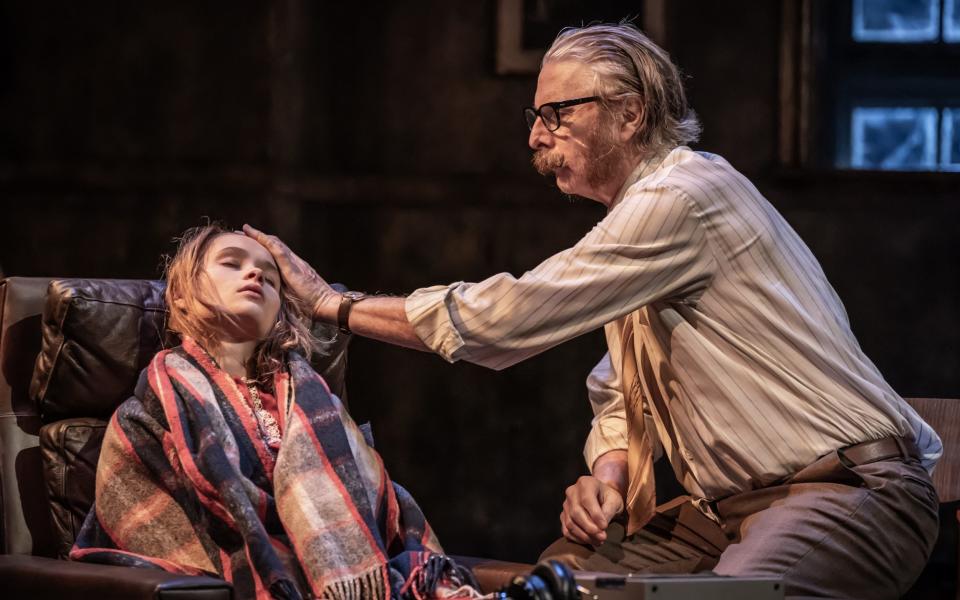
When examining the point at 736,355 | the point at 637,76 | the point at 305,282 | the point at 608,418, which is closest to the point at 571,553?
the point at 608,418

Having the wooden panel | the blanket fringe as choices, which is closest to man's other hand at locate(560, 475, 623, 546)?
the blanket fringe

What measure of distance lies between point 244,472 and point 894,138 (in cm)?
288

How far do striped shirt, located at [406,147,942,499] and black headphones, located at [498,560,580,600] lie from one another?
2.11 feet

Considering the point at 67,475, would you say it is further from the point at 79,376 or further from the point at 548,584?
the point at 548,584

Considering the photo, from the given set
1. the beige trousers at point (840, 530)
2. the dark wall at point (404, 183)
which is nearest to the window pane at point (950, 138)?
the dark wall at point (404, 183)

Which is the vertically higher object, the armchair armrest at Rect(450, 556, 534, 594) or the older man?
the older man

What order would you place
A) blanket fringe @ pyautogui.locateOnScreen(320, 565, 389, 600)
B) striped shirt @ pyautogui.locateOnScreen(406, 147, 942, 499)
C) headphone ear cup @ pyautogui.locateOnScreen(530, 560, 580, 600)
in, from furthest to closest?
1. blanket fringe @ pyautogui.locateOnScreen(320, 565, 389, 600)
2. striped shirt @ pyautogui.locateOnScreen(406, 147, 942, 499)
3. headphone ear cup @ pyautogui.locateOnScreen(530, 560, 580, 600)

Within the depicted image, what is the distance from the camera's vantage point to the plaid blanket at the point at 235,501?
7.63 feet

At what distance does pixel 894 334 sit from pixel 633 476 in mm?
2063

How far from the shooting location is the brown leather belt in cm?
218

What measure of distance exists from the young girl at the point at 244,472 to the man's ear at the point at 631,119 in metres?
0.84

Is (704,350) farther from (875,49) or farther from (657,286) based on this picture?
(875,49)

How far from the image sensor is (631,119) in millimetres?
2477

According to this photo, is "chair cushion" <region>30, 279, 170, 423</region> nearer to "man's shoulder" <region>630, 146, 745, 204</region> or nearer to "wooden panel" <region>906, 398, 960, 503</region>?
"man's shoulder" <region>630, 146, 745, 204</region>
